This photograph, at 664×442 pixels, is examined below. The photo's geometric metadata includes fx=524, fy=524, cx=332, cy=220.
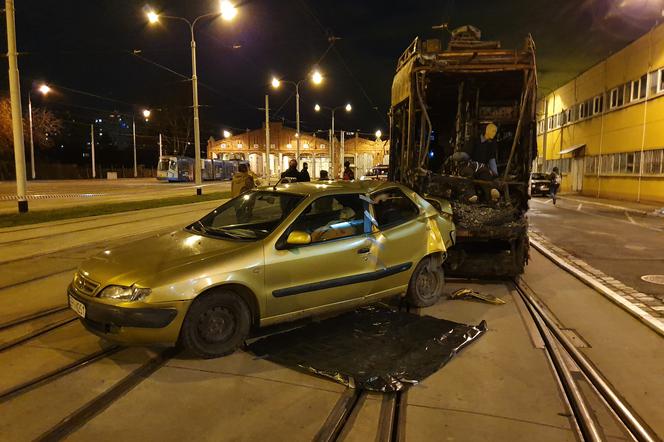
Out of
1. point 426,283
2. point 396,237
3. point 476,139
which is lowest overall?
point 426,283

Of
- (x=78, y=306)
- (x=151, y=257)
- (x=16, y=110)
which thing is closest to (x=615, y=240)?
(x=151, y=257)

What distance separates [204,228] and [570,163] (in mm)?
38158

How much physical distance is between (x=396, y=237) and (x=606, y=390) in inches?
99.3

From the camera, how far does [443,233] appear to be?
667 centimetres

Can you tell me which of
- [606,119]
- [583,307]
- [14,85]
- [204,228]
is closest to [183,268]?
A: [204,228]

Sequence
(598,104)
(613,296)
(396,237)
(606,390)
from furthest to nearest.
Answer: (598,104) → (613,296) → (396,237) → (606,390)

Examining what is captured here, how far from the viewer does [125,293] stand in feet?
13.9

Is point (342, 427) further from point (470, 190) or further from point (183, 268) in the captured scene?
point (470, 190)

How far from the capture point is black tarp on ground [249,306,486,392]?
4270 mm

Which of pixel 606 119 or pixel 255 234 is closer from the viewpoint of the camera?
pixel 255 234

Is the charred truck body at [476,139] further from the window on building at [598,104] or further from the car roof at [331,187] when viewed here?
the window on building at [598,104]

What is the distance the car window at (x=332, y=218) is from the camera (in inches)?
205

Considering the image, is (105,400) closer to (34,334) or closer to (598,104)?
(34,334)

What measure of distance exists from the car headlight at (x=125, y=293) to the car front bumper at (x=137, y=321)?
8cm
